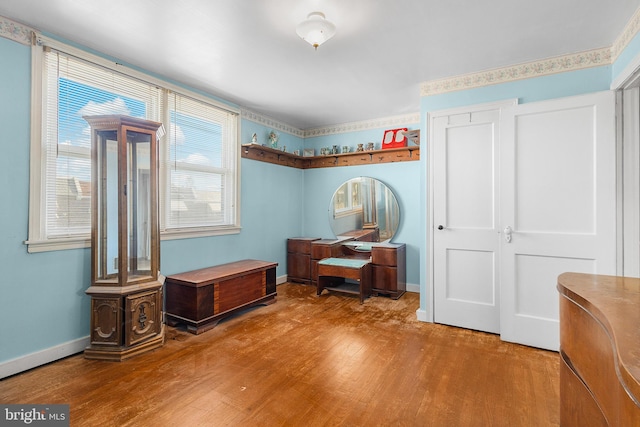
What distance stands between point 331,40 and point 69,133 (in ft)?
7.45

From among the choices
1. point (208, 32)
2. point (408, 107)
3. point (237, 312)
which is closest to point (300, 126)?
point (408, 107)

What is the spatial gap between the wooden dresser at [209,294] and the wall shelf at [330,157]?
165 centimetres

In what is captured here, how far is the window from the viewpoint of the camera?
2.31 m

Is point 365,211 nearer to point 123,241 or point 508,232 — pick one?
point 508,232

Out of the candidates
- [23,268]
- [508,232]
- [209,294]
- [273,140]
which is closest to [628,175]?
[508,232]

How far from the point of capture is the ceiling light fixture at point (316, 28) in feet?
6.61

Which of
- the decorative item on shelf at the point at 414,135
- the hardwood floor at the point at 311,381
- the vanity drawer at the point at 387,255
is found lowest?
the hardwood floor at the point at 311,381

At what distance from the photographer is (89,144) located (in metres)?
2.58

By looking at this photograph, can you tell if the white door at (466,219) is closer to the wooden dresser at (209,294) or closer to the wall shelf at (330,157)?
the wall shelf at (330,157)

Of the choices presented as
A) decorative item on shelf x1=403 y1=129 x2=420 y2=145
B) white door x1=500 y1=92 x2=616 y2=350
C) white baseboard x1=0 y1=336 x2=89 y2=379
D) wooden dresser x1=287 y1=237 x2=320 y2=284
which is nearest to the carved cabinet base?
white baseboard x1=0 y1=336 x2=89 y2=379

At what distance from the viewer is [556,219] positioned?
2576mm

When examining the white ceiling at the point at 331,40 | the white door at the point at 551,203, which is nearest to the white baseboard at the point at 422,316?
the white door at the point at 551,203

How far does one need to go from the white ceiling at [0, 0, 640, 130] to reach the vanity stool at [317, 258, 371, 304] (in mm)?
2197

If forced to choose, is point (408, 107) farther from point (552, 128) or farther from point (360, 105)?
point (552, 128)
